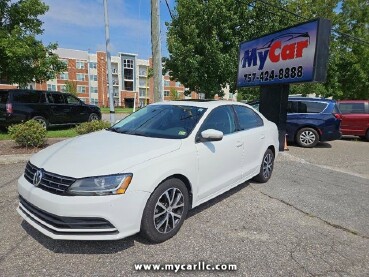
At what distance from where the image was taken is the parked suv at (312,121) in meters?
10.0

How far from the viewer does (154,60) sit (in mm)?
8812

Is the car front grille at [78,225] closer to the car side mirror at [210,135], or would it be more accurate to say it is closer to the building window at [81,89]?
the car side mirror at [210,135]

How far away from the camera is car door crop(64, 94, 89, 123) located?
12.6 m

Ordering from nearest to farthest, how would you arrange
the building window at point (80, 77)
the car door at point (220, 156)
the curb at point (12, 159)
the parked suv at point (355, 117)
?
the car door at point (220, 156), the curb at point (12, 159), the parked suv at point (355, 117), the building window at point (80, 77)

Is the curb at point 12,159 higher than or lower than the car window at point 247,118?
lower

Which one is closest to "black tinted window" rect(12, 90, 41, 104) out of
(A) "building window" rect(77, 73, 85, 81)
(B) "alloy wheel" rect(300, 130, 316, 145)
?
(B) "alloy wheel" rect(300, 130, 316, 145)

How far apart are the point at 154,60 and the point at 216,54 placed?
6567mm

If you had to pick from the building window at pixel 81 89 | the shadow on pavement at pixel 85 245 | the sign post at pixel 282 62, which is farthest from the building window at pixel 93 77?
the shadow on pavement at pixel 85 245

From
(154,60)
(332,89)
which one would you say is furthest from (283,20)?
(154,60)

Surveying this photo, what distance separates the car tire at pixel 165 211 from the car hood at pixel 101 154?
409mm

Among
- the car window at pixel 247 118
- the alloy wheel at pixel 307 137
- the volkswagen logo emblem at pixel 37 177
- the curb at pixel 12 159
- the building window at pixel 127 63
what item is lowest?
the curb at pixel 12 159

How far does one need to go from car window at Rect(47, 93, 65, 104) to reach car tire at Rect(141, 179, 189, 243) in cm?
1011

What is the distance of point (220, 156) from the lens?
159 inches

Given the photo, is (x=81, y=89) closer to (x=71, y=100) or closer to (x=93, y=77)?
(x=93, y=77)
